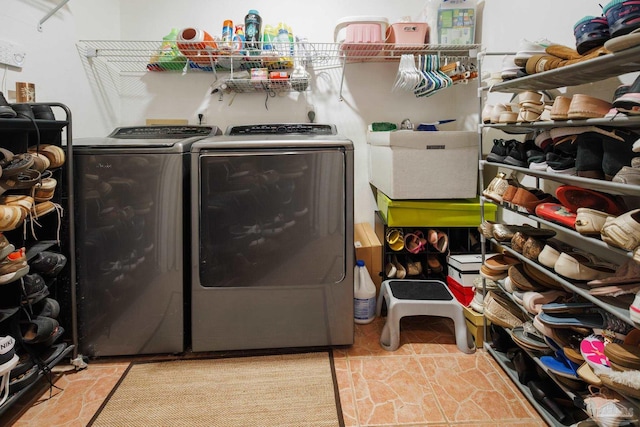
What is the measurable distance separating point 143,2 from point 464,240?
2647mm

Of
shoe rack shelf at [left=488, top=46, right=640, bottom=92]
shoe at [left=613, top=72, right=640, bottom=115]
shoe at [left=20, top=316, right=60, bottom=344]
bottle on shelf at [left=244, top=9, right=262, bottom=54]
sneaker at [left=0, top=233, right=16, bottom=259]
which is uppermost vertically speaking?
bottle on shelf at [left=244, top=9, right=262, bottom=54]

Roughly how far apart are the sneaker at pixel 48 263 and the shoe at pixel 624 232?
77.0 inches

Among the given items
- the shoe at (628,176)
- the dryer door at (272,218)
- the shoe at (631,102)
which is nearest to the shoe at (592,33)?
the shoe at (631,102)

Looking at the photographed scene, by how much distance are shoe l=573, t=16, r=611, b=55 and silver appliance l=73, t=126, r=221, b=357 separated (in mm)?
1574

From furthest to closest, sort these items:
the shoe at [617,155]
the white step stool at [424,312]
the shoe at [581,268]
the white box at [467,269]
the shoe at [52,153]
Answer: the white box at [467,269] → the white step stool at [424,312] → the shoe at [52,153] → the shoe at [581,268] → the shoe at [617,155]

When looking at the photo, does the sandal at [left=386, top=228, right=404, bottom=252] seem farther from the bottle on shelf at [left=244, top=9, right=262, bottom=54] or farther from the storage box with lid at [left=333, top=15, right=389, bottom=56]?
the bottle on shelf at [left=244, top=9, right=262, bottom=54]

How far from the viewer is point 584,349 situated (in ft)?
3.57

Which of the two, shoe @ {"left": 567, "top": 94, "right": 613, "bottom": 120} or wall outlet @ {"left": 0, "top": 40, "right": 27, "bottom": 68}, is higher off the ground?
wall outlet @ {"left": 0, "top": 40, "right": 27, "bottom": 68}

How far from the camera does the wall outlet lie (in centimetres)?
157

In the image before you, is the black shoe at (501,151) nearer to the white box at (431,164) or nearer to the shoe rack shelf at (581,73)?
the shoe rack shelf at (581,73)

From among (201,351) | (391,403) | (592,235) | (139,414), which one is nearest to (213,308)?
(201,351)

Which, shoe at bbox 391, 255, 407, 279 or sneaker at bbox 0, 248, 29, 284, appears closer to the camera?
sneaker at bbox 0, 248, 29, 284

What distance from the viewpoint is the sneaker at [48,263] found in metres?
1.46

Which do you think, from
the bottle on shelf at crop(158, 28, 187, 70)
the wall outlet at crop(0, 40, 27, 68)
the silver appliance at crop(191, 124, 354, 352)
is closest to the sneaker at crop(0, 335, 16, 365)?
the silver appliance at crop(191, 124, 354, 352)
